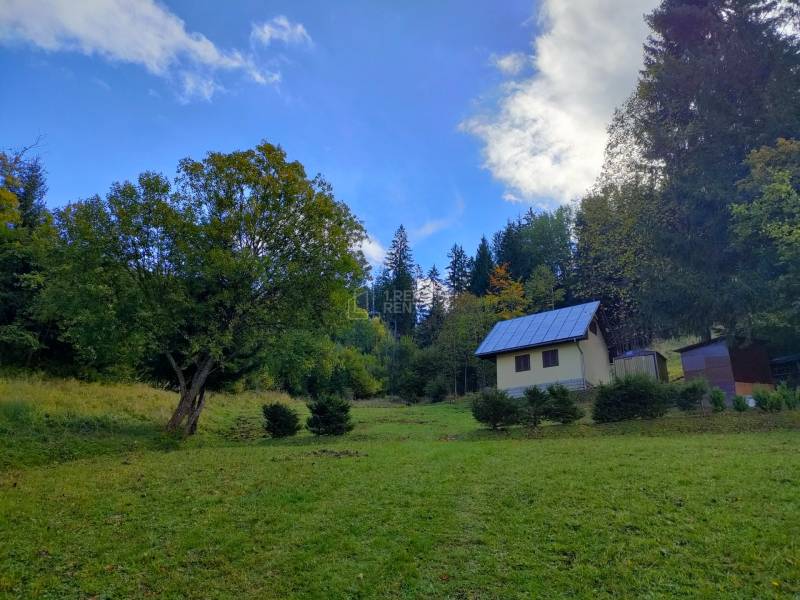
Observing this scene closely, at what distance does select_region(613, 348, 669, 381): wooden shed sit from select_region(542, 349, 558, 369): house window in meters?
3.08

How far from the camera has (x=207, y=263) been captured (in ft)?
47.5

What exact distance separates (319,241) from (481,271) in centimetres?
4196

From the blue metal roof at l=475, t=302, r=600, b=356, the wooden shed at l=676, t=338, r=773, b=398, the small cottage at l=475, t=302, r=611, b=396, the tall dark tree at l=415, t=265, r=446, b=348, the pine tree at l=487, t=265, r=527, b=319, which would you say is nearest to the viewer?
the wooden shed at l=676, t=338, r=773, b=398

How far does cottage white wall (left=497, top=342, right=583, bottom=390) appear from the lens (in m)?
25.8

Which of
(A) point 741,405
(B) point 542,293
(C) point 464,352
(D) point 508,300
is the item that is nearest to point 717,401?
(A) point 741,405

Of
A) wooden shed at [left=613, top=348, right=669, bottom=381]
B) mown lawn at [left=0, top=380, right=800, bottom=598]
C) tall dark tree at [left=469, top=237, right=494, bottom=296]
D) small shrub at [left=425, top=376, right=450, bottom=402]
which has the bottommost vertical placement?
mown lawn at [left=0, top=380, right=800, bottom=598]

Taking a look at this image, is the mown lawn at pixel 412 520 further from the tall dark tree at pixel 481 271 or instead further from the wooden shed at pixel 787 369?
the tall dark tree at pixel 481 271

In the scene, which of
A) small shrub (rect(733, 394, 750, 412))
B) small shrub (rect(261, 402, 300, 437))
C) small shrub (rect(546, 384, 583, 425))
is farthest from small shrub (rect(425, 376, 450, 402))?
small shrub (rect(733, 394, 750, 412))

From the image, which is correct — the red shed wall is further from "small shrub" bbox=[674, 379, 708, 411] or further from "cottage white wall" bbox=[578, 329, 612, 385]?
"small shrub" bbox=[674, 379, 708, 411]

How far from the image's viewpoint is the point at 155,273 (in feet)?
48.3

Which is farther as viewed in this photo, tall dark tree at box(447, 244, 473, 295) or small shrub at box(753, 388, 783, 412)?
tall dark tree at box(447, 244, 473, 295)

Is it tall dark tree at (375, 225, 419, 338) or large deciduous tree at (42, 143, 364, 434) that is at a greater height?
tall dark tree at (375, 225, 419, 338)

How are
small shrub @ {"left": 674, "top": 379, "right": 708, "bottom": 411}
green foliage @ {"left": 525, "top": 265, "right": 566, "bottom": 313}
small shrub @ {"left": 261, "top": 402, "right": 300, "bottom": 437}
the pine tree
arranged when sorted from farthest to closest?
1. green foliage @ {"left": 525, "top": 265, "right": 566, "bottom": 313}
2. the pine tree
3. small shrub @ {"left": 261, "top": 402, "right": 300, "bottom": 437}
4. small shrub @ {"left": 674, "top": 379, "right": 708, "bottom": 411}

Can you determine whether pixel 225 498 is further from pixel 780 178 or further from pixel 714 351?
pixel 714 351
